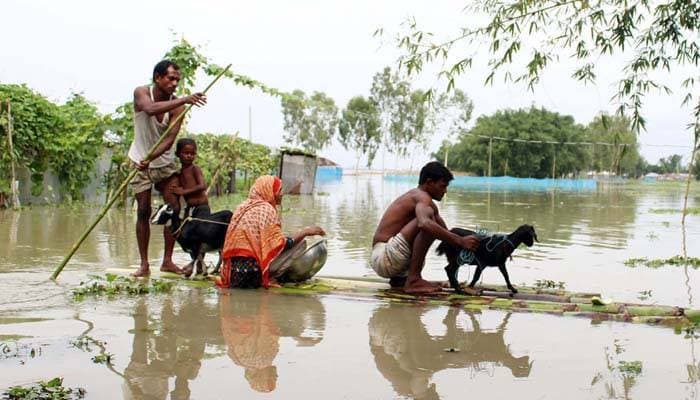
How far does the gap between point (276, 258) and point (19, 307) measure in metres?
2.07

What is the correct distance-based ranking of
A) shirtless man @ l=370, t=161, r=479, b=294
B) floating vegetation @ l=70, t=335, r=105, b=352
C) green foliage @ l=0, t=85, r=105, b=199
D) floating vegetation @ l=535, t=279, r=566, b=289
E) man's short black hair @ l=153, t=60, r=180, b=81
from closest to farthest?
floating vegetation @ l=70, t=335, r=105, b=352 < shirtless man @ l=370, t=161, r=479, b=294 < man's short black hair @ l=153, t=60, r=180, b=81 < floating vegetation @ l=535, t=279, r=566, b=289 < green foliage @ l=0, t=85, r=105, b=199

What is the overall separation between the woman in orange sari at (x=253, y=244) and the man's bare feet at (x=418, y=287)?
2.76ft

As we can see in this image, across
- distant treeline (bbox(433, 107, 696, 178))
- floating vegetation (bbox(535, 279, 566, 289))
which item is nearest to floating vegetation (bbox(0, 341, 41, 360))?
floating vegetation (bbox(535, 279, 566, 289))

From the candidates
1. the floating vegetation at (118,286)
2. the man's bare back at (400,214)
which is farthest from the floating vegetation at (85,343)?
the man's bare back at (400,214)

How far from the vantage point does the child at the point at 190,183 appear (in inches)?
285

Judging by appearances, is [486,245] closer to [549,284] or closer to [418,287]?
[418,287]

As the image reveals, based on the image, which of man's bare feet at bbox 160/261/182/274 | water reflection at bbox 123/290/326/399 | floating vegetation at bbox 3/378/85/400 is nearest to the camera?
floating vegetation at bbox 3/378/85/400

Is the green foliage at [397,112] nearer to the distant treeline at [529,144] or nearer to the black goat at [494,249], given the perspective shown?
the distant treeline at [529,144]

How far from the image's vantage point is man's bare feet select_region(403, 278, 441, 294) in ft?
21.0

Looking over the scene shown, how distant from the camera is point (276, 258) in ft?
22.1

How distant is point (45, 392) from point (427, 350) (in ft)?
7.07

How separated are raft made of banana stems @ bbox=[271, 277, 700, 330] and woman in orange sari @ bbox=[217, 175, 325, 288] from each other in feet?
0.88

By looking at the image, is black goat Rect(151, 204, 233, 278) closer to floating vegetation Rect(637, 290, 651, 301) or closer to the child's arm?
the child's arm

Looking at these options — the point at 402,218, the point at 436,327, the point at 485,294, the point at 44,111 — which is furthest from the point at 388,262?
the point at 44,111
